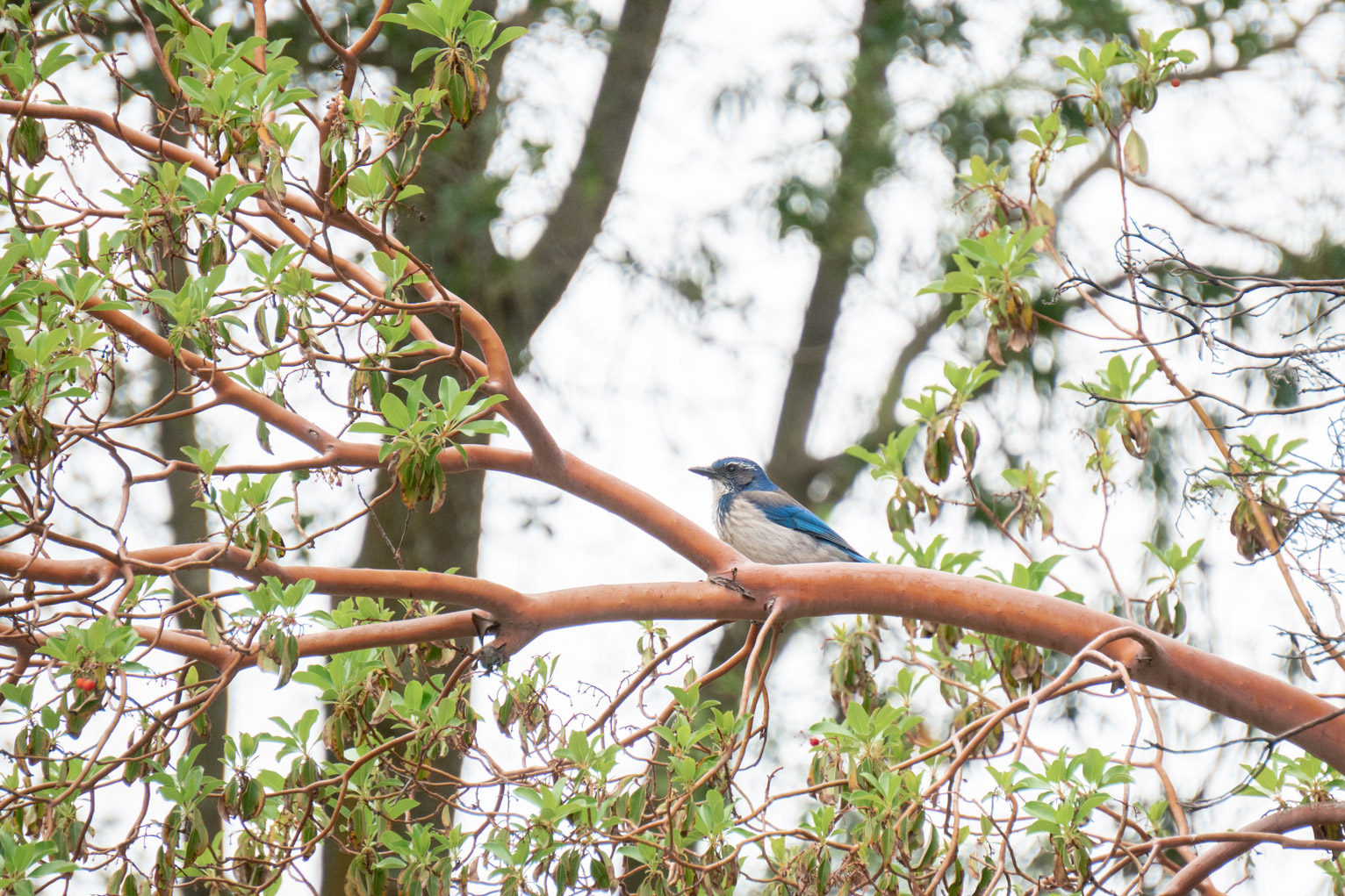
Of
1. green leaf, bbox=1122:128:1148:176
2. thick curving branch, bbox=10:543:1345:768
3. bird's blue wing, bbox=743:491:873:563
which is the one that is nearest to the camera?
thick curving branch, bbox=10:543:1345:768

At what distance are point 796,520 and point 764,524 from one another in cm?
29

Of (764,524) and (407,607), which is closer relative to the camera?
(407,607)

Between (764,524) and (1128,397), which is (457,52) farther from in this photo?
(764,524)

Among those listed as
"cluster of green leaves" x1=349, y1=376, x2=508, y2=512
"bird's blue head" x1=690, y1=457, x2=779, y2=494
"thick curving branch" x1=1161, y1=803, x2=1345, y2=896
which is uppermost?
"bird's blue head" x1=690, y1=457, x2=779, y2=494

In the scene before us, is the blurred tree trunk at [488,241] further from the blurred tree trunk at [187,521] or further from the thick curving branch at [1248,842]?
the thick curving branch at [1248,842]

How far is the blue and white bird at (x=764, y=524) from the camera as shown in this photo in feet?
22.1

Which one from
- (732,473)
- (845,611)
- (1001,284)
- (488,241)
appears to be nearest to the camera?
(845,611)

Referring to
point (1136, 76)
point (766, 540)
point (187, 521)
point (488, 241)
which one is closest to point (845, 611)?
point (1136, 76)

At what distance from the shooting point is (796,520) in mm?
7016

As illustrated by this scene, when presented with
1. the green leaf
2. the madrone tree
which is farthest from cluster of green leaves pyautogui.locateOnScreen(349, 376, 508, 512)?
the green leaf

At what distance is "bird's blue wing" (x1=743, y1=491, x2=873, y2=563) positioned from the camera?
273 inches

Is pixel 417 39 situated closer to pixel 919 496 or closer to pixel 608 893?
pixel 919 496

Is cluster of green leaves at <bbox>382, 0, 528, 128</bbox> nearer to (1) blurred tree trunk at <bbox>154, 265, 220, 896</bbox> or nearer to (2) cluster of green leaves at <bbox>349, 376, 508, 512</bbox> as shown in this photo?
(2) cluster of green leaves at <bbox>349, 376, 508, 512</bbox>

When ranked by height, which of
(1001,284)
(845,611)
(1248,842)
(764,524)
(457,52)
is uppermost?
(764,524)
